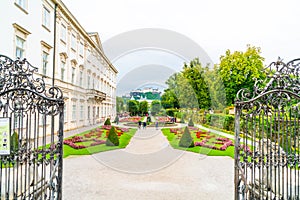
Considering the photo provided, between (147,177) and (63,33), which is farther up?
(63,33)

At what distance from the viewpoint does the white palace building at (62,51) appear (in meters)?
10.0

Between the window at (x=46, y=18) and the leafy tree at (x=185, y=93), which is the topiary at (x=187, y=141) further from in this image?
the leafy tree at (x=185, y=93)

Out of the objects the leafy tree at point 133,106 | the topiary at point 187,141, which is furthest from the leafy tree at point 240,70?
the topiary at point 187,141

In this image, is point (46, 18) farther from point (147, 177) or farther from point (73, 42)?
point (147, 177)

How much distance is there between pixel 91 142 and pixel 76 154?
8.02 feet

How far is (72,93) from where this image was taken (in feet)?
55.4

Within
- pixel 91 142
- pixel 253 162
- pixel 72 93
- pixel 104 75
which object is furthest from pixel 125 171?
pixel 104 75

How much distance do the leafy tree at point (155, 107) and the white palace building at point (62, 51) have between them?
30.4 ft

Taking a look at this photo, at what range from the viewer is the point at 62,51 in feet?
50.1

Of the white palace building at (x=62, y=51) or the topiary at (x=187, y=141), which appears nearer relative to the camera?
the white palace building at (x=62, y=51)

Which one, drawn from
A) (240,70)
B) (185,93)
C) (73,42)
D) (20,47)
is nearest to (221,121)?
(240,70)

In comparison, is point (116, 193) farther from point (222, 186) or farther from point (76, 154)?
point (76, 154)

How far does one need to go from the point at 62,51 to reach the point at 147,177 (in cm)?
1250

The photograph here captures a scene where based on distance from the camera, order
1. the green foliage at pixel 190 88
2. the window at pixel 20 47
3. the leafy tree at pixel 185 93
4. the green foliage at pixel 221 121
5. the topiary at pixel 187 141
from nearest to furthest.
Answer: the window at pixel 20 47, the topiary at pixel 187 141, the green foliage at pixel 221 121, the green foliage at pixel 190 88, the leafy tree at pixel 185 93
